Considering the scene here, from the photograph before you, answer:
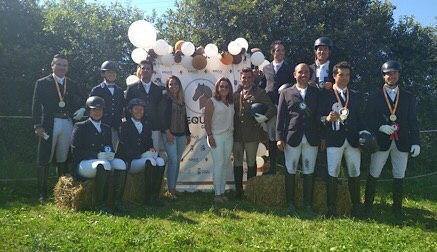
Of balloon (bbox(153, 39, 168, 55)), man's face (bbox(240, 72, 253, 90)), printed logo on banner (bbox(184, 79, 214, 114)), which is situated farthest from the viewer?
printed logo on banner (bbox(184, 79, 214, 114))

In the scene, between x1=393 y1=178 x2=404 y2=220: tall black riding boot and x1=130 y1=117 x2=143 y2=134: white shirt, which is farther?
x1=130 y1=117 x2=143 y2=134: white shirt

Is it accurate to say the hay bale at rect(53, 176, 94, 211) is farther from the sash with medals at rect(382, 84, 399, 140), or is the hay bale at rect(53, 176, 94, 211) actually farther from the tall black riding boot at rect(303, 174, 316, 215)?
the sash with medals at rect(382, 84, 399, 140)

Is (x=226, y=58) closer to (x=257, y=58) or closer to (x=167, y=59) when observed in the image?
(x=257, y=58)

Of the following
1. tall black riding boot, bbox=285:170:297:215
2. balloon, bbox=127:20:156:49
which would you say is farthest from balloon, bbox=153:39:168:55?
tall black riding boot, bbox=285:170:297:215

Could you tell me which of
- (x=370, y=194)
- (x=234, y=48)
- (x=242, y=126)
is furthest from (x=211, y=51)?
(x=370, y=194)

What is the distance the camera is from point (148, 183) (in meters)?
6.77

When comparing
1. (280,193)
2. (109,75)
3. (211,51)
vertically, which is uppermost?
(211,51)

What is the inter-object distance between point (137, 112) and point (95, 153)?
843mm

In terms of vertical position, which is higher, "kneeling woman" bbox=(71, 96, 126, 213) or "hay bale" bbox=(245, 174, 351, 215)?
"kneeling woman" bbox=(71, 96, 126, 213)

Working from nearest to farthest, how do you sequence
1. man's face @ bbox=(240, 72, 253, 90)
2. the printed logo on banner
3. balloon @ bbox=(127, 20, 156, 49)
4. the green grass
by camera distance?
the green grass < man's face @ bbox=(240, 72, 253, 90) < balloon @ bbox=(127, 20, 156, 49) < the printed logo on banner

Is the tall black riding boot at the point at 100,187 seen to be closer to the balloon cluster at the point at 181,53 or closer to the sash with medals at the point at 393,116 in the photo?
the balloon cluster at the point at 181,53

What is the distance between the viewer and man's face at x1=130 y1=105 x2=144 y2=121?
266 inches

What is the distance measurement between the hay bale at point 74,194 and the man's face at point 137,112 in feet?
3.64

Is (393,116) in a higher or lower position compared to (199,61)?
lower
